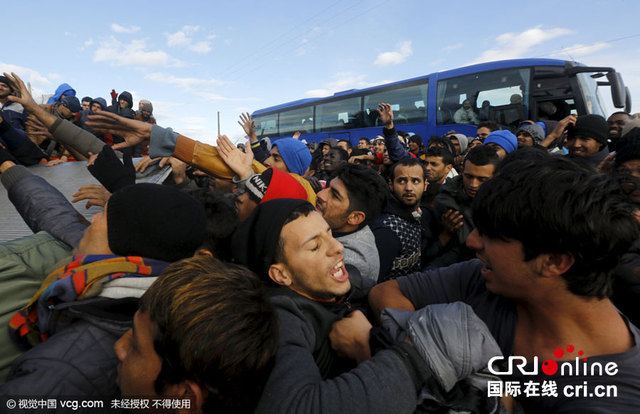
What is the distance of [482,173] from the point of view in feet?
10.1

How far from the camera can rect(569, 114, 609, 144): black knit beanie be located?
3895 millimetres

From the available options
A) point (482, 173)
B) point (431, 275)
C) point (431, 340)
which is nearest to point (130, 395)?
point (431, 340)

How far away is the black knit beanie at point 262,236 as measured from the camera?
1521 millimetres

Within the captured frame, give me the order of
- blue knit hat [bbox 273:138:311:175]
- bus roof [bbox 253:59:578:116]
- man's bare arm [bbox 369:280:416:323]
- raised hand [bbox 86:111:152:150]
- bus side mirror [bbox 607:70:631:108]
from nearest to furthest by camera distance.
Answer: man's bare arm [bbox 369:280:416:323] → raised hand [bbox 86:111:152:150] → blue knit hat [bbox 273:138:311:175] → bus side mirror [bbox 607:70:631:108] → bus roof [bbox 253:59:578:116]

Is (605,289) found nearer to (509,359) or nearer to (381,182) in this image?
(509,359)

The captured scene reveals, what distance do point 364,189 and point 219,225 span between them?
1.17 metres

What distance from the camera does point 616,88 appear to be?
7.34m

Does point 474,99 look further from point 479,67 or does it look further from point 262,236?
point 262,236

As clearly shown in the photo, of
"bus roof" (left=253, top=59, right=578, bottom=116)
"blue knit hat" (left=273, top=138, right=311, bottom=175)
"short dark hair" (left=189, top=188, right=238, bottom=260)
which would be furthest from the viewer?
"bus roof" (left=253, top=59, right=578, bottom=116)

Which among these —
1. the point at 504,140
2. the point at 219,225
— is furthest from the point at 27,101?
the point at 504,140

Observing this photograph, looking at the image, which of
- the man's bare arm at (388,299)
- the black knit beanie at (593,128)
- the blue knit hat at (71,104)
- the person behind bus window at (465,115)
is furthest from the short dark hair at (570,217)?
the person behind bus window at (465,115)

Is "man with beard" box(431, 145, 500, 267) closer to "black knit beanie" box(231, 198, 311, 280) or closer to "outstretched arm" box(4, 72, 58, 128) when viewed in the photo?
"black knit beanie" box(231, 198, 311, 280)

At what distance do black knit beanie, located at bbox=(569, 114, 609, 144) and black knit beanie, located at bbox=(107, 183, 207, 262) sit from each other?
15.5 ft

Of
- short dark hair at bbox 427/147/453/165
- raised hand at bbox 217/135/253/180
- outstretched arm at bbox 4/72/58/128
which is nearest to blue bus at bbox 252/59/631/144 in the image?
short dark hair at bbox 427/147/453/165
